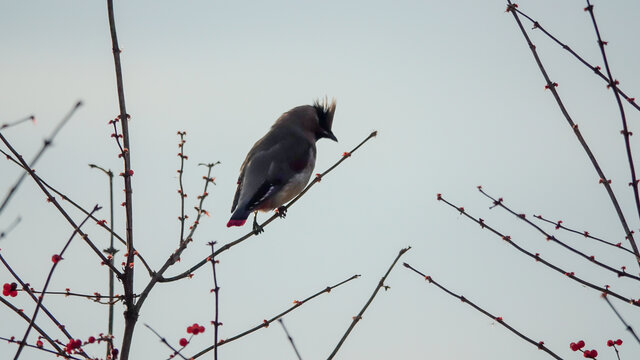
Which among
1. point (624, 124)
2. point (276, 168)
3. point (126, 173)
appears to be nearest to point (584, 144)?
point (624, 124)

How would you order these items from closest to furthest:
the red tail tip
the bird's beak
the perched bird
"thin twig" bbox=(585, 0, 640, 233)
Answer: "thin twig" bbox=(585, 0, 640, 233), the red tail tip, the perched bird, the bird's beak

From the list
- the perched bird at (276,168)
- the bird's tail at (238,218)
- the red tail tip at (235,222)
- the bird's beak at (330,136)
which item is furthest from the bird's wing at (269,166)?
the bird's beak at (330,136)

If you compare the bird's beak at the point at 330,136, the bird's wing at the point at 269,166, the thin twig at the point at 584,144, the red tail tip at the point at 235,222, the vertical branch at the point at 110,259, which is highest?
the bird's beak at the point at 330,136

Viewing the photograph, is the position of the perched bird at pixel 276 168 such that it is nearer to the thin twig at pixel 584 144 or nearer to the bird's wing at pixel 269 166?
the bird's wing at pixel 269 166

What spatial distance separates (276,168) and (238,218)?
1.05 metres

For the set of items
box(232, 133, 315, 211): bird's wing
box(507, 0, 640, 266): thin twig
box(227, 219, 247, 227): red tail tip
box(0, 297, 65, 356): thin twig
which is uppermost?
box(232, 133, 315, 211): bird's wing

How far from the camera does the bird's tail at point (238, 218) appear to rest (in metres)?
6.86

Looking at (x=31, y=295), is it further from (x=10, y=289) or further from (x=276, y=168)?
(x=276, y=168)

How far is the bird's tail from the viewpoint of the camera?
686 centimetres

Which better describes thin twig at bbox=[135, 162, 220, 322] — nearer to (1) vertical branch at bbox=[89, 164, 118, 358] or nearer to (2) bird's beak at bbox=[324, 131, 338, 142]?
(1) vertical branch at bbox=[89, 164, 118, 358]

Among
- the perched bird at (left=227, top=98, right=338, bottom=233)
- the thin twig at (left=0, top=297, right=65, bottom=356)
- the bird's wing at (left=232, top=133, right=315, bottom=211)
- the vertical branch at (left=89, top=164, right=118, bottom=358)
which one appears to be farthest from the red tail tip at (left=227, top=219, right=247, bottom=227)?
the thin twig at (left=0, top=297, right=65, bottom=356)

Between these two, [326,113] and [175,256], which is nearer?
[175,256]

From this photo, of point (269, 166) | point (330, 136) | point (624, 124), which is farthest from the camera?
point (330, 136)

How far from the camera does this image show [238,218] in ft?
22.6
